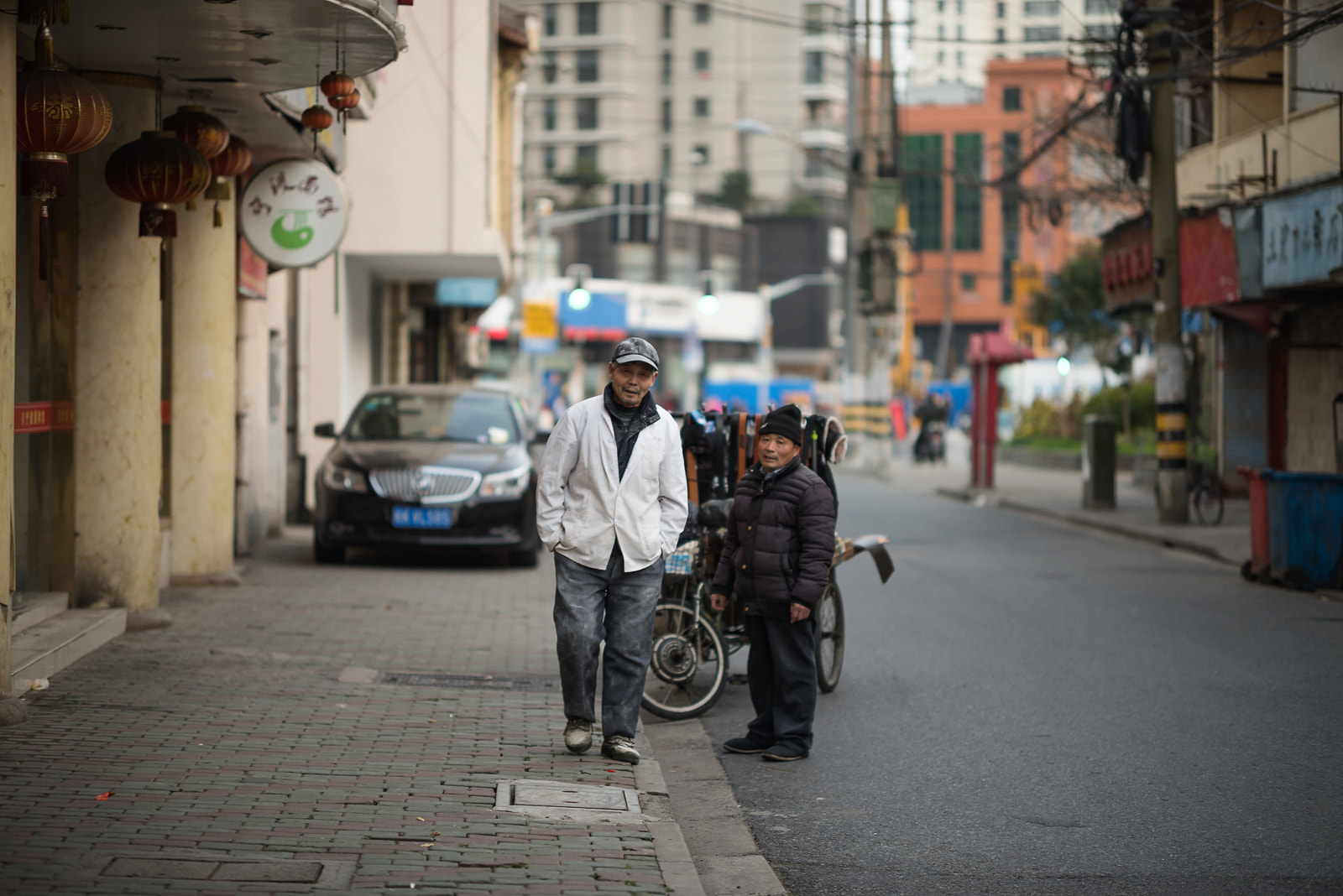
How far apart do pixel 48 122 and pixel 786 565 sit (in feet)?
13.6

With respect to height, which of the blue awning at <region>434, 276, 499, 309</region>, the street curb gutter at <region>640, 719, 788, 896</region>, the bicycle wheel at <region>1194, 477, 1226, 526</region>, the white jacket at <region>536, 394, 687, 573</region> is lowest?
the street curb gutter at <region>640, 719, 788, 896</region>

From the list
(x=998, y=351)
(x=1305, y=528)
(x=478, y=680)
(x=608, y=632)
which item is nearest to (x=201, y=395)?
(x=478, y=680)

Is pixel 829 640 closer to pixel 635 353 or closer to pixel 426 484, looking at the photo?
pixel 635 353

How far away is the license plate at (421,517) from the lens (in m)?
13.4

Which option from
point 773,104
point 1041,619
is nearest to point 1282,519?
point 1041,619

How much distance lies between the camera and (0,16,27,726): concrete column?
6383mm

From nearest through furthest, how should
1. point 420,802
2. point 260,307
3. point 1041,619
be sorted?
point 420,802 → point 1041,619 → point 260,307

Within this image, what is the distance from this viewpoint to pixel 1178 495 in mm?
18500

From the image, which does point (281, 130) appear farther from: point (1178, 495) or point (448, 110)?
point (1178, 495)

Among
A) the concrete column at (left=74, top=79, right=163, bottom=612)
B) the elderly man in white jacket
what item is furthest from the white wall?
the elderly man in white jacket

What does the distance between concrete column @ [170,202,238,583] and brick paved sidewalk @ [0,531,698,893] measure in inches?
68.9

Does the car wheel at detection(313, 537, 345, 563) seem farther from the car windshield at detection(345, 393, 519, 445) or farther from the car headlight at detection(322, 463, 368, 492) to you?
the car windshield at detection(345, 393, 519, 445)

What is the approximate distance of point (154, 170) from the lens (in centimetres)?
893

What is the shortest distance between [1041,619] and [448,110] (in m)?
12.8
